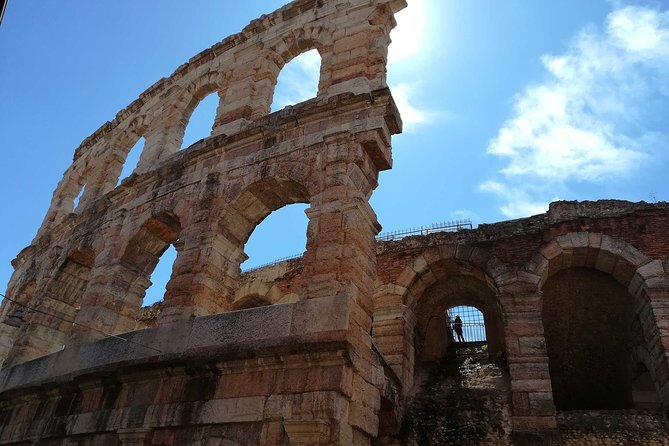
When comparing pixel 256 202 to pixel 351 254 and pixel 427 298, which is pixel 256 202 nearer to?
pixel 351 254

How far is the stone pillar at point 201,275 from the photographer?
7.09 metres

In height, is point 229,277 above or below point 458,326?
below

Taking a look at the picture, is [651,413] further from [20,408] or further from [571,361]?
[20,408]

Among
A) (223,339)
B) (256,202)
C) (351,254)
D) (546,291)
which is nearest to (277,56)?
(256,202)

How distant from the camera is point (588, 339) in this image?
1125 centimetres

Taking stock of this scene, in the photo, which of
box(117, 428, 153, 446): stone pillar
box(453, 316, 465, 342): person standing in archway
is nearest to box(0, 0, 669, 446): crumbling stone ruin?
box(117, 428, 153, 446): stone pillar

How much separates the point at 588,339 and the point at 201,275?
894 centimetres

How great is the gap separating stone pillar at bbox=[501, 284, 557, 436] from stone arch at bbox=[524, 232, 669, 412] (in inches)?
23.3

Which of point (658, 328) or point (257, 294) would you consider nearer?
point (658, 328)

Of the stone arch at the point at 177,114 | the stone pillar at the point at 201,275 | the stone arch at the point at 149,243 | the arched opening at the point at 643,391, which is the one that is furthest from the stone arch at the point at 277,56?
the arched opening at the point at 643,391

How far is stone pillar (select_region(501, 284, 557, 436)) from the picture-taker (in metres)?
7.79

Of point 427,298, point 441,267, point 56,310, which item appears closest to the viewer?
point 56,310

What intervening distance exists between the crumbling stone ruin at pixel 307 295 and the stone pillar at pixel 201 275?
0.10ft

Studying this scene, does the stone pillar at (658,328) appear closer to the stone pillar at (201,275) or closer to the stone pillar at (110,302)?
the stone pillar at (201,275)
